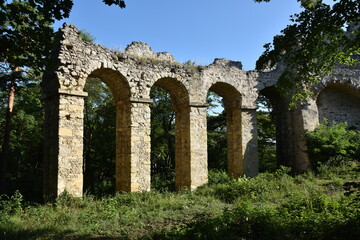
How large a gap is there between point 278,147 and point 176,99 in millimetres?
6260

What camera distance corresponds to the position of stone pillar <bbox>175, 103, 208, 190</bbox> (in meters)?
11.5

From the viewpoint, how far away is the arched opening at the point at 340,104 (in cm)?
1503

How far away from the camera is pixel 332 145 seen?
40.4 ft

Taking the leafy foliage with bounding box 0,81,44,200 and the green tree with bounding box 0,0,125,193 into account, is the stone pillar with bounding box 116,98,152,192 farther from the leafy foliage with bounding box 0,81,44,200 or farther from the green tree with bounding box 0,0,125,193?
the leafy foliage with bounding box 0,81,44,200

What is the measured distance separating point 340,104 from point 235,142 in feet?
20.9

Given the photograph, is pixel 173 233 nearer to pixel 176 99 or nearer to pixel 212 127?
pixel 176 99

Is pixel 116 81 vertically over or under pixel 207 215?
over

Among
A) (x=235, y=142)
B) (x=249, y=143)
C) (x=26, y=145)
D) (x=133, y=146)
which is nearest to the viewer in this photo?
(x=133, y=146)

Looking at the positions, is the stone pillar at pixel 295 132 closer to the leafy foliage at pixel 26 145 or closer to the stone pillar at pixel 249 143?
the stone pillar at pixel 249 143

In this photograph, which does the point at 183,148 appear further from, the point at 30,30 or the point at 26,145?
the point at 26,145

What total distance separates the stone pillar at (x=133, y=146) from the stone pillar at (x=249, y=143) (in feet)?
15.2

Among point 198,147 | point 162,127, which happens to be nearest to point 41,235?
point 198,147

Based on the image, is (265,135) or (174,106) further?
(265,135)

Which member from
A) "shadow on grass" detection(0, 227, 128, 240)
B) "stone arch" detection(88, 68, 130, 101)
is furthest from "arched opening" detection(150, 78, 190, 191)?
"shadow on grass" detection(0, 227, 128, 240)
